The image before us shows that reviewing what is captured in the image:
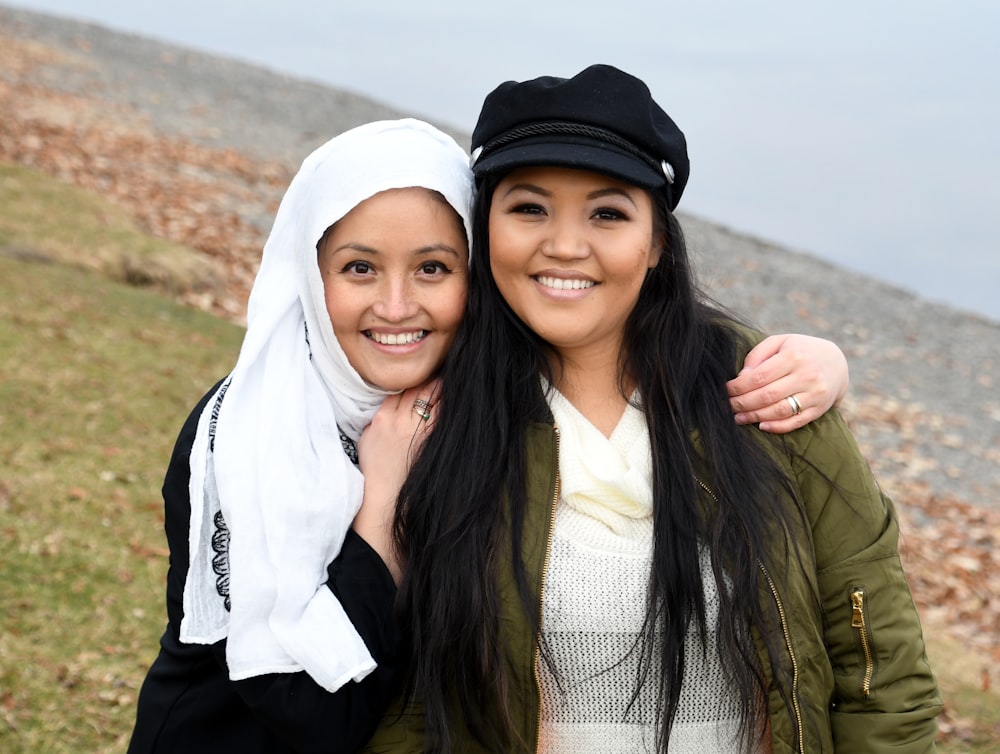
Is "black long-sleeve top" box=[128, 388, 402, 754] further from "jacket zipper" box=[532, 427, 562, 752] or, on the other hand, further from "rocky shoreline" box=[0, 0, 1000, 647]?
"rocky shoreline" box=[0, 0, 1000, 647]

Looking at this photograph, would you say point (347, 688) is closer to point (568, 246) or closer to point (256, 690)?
point (256, 690)

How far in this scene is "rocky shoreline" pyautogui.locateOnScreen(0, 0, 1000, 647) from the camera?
9820 mm

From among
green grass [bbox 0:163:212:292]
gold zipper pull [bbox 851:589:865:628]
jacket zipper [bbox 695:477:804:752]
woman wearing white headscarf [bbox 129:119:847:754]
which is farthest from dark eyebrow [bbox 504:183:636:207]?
green grass [bbox 0:163:212:292]

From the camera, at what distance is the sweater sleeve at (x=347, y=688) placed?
2.40 m

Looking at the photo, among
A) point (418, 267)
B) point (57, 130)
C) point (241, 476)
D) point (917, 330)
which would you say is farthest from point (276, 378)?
point (917, 330)

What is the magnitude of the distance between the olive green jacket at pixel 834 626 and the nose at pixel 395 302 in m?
0.50

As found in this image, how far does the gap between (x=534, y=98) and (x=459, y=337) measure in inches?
24.0

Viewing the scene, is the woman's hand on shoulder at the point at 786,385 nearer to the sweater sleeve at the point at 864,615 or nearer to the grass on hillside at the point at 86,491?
the sweater sleeve at the point at 864,615

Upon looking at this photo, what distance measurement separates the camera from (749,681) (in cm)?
242

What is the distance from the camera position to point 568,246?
7.82ft

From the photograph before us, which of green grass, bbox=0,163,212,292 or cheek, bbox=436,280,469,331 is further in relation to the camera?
green grass, bbox=0,163,212,292

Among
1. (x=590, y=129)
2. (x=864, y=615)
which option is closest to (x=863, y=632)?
(x=864, y=615)

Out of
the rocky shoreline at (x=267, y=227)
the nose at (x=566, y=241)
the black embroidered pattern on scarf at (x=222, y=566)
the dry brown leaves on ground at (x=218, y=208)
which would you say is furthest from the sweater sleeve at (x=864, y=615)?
the rocky shoreline at (x=267, y=227)

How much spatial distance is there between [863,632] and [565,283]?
1.04 m
